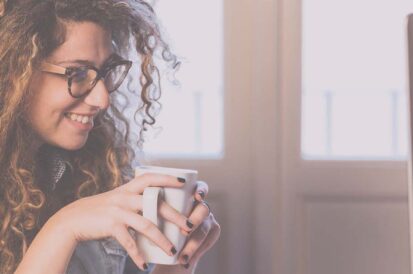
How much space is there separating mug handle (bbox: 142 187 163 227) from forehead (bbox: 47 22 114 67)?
0.34 meters

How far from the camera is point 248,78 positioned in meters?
2.43

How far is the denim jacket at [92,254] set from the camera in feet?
3.68

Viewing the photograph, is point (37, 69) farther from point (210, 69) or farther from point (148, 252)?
point (210, 69)

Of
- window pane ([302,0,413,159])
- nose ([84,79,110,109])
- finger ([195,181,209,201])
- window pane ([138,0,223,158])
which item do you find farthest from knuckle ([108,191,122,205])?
window pane ([138,0,223,158])

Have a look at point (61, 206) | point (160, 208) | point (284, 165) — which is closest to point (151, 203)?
point (160, 208)

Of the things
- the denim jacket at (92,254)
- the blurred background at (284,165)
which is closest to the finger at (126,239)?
the denim jacket at (92,254)

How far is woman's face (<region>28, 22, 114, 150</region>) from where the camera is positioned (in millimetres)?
1052

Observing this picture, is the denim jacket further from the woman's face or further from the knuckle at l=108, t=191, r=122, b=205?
the knuckle at l=108, t=191, r=122, b=205

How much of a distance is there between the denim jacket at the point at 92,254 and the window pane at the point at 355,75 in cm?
64

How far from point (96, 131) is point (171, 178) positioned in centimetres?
48

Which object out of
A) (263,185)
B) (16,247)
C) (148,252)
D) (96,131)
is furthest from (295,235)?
(148,252)

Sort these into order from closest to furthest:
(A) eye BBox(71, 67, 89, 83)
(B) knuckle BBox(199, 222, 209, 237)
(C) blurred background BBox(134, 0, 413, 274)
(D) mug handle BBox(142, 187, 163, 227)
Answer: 1. (D) mug handle BBox(142, 187, 163, 227)
2. (B) knuckle BBox(199, 222, 209, 237)
3. (A) eye BBox(71, 67, 89, 83)
4. (C) blurred background BBox(134, 0, 413, 274)

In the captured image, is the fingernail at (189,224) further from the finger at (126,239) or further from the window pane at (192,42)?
the window pane at (192,42)

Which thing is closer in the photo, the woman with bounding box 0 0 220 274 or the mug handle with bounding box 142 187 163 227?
the mug handle with bounding box 142 187 163 227
